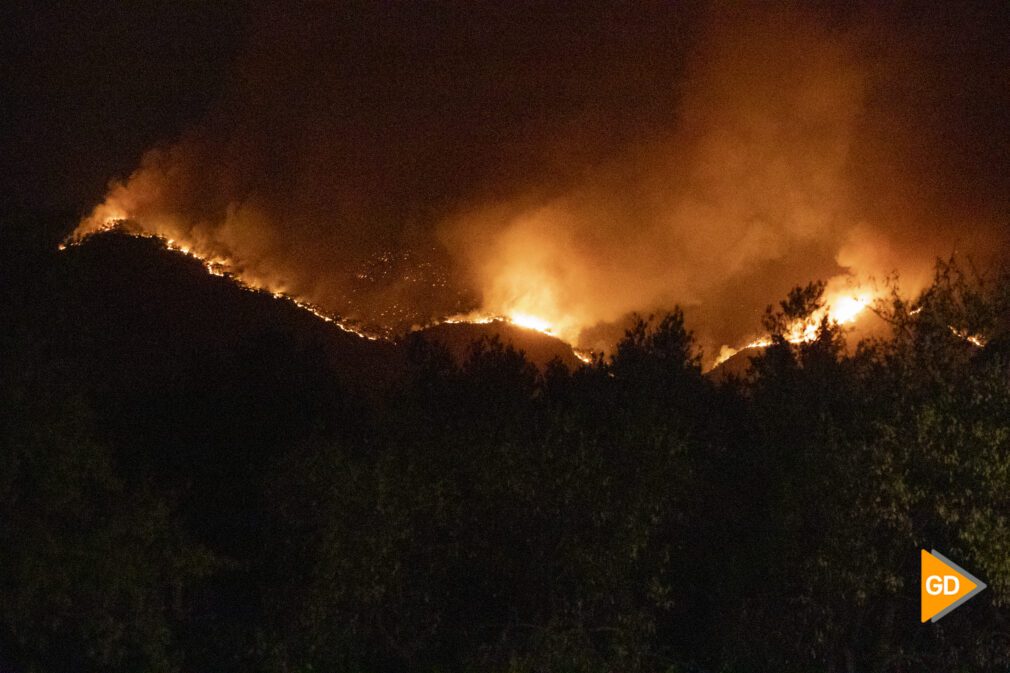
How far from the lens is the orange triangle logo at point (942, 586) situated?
14703 mm

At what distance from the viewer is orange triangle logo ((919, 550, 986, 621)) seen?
1470cm

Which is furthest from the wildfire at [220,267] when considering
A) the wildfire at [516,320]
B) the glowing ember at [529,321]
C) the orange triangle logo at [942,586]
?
the orange triangle logo at [942,586]

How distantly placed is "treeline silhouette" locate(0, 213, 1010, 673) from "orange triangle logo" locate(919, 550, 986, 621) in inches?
11.4

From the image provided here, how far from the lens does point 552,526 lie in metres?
15.5

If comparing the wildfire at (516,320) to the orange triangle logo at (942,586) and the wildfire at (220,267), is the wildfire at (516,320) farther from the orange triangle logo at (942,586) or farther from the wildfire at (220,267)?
the orange triangle logo at (942,586)

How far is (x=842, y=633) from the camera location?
51.0 feet

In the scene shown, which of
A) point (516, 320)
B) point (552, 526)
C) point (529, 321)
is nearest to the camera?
point (552, 526)

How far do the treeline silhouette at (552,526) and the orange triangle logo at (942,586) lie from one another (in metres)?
0.29

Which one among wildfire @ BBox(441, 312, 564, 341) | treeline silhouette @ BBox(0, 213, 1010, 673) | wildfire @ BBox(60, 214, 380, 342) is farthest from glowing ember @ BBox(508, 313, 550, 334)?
treeline silhouette @ BBox(0, 213, 1010, 673)

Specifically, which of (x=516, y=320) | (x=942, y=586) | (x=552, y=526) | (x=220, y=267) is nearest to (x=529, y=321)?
(x=516, y=320)

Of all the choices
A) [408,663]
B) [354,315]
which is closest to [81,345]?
[408,663]

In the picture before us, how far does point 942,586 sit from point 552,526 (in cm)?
573

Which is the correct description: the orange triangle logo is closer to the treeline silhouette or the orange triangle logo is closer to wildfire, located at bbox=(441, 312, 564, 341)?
the treeline silhouette

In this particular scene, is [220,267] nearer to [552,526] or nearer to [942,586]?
[552,526]
